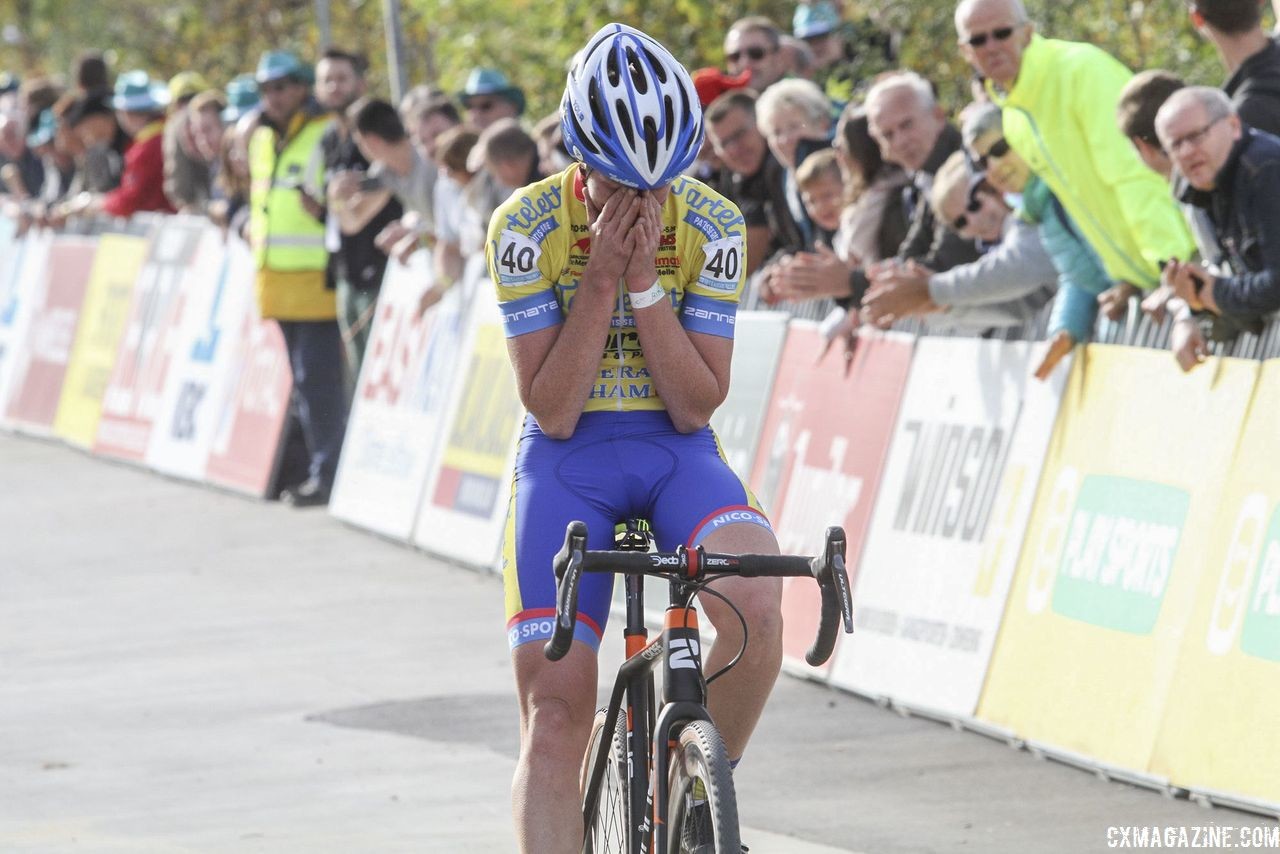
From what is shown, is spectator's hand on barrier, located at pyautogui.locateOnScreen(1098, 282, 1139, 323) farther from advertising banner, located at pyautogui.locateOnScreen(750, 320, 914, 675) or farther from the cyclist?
the cyclist

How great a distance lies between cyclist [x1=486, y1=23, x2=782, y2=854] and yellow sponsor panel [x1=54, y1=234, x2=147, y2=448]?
1307 cm

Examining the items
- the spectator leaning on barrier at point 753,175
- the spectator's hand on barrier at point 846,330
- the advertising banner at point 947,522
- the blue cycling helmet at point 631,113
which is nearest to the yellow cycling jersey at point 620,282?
the blue cycling helmet at point 631,113

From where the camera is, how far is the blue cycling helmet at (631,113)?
4.83 m

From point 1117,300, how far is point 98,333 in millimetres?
12080

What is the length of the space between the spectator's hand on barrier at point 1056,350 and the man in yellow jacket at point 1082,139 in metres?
0.21

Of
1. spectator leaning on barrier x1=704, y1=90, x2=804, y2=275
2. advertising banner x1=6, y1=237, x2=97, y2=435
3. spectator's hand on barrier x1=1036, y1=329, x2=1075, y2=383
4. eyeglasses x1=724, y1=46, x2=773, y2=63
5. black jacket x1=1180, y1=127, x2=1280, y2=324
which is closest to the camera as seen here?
black jacket x1=1180, y1=127, x2=1280, y2=324

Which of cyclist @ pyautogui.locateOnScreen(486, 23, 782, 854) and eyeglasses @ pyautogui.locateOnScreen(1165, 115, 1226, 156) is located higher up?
eyeglasses @ pyautogui.locateOnScreen(1165, 115, 1226, 156)

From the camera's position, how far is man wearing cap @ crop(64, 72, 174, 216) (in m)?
18.3

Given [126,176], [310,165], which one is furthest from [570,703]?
[126,176]

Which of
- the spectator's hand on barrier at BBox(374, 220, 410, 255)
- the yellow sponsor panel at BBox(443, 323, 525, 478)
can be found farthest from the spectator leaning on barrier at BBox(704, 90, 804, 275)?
the spectator's hand on barrier at BBox(374, 220, 410, 255)

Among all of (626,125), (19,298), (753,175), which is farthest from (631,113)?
(19,298)

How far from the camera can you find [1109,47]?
580 inches

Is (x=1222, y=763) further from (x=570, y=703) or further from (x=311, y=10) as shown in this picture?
(x=311, y=10)

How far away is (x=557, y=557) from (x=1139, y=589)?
3400 mm
